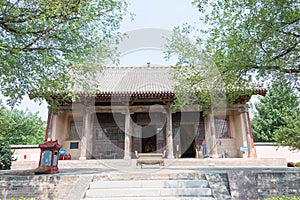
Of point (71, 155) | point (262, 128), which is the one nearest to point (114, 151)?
point (71, 155)

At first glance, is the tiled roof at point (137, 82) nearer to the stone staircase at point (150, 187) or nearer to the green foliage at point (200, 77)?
the green foliage at point (200, 77)

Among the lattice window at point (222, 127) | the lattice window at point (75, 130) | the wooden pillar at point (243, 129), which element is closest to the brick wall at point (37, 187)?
the lattice window at point (75, 130)

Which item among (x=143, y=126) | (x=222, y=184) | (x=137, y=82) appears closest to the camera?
(x=222, y=184)

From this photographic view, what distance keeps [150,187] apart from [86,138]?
20.8 ft

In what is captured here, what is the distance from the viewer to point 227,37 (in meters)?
5.12

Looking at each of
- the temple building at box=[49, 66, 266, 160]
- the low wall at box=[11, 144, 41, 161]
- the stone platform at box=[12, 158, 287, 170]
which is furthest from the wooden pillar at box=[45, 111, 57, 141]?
the low wall at box=[11, 144, 41, 161]

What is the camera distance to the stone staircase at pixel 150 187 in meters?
4.23

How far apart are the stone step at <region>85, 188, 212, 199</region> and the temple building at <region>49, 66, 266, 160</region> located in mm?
5571

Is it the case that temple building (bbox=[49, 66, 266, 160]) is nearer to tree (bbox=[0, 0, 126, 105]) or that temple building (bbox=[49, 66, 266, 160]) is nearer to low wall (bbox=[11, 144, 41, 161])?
low wall (bbox=[11, 144, 41, 161])

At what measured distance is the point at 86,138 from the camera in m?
10.1

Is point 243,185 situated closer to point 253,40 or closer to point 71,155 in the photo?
point 253,40

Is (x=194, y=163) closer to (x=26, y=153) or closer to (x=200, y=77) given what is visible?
(x=200, y=77)

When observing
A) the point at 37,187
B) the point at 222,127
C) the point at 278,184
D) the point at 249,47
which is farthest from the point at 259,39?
the point at 222,127

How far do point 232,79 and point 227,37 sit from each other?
1.06 m
